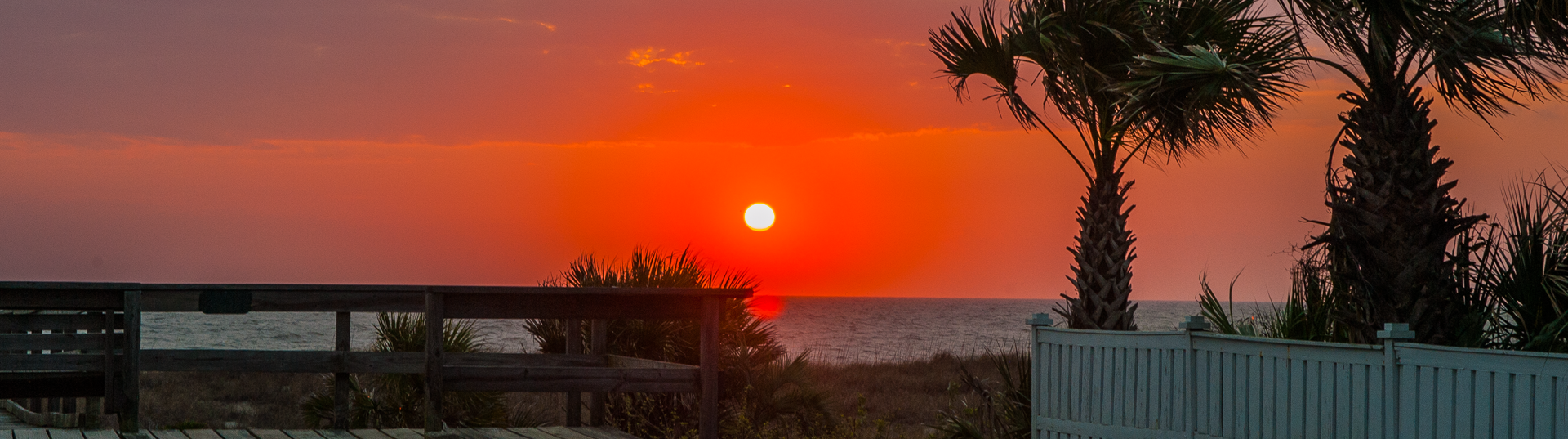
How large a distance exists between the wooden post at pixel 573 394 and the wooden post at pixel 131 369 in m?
2.75

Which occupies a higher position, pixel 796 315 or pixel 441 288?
pixel 441 288

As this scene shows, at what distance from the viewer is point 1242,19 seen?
9336 mm

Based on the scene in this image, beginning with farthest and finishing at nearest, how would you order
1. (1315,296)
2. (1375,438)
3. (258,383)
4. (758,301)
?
(258,383) < (758,301) < (1315,296) < (1375,438)

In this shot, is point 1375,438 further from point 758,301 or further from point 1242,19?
point 758,301

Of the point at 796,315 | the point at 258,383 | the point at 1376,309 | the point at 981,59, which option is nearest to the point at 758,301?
the point at 981,59

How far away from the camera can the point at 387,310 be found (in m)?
7.68

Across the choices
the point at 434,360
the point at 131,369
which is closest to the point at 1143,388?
the point at 434,360

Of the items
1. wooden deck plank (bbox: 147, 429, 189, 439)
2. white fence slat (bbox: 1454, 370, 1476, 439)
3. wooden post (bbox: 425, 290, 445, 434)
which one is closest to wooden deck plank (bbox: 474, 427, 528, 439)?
wooden post (bbox: 425, 290, 445, 434)

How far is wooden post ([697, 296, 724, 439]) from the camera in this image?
7230 mm

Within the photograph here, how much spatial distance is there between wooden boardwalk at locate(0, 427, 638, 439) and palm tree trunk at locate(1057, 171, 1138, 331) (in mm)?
4120

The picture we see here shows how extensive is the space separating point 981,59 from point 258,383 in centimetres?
1852

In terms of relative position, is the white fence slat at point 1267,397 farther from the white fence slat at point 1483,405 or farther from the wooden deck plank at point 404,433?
the wooden deck plank at point 404,433

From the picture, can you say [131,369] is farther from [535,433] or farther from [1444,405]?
[1444,405]

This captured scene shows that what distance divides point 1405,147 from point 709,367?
4409mm
